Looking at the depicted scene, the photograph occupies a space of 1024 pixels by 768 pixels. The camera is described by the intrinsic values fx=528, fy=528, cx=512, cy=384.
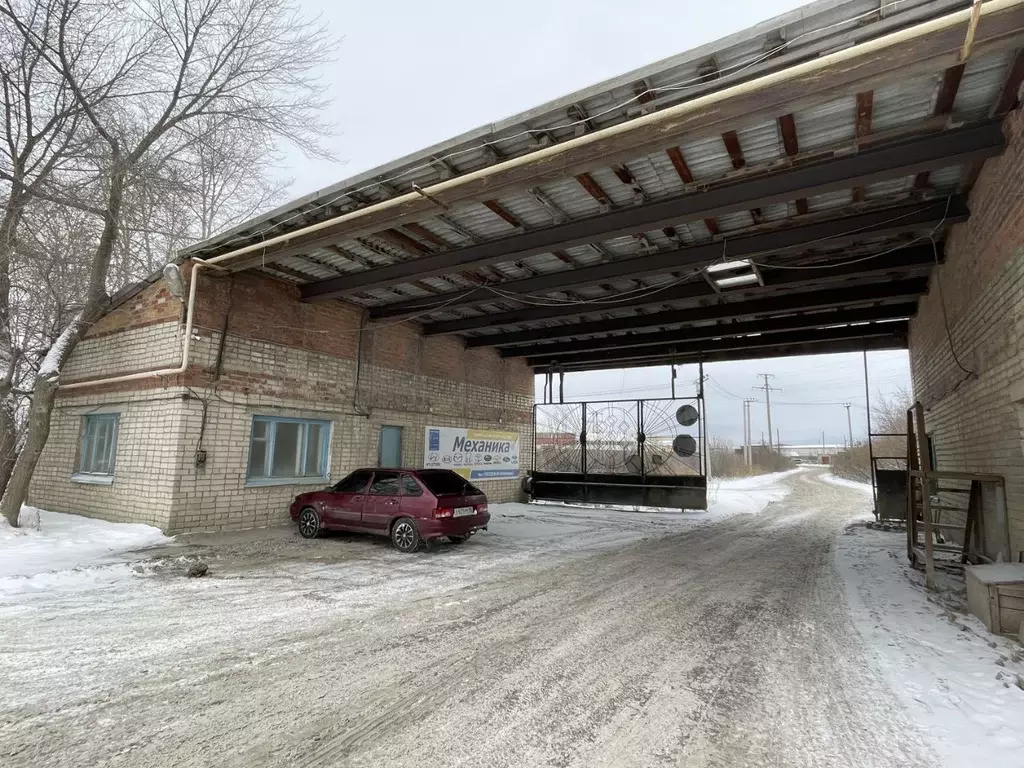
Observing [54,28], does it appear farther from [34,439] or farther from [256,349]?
[34,439]

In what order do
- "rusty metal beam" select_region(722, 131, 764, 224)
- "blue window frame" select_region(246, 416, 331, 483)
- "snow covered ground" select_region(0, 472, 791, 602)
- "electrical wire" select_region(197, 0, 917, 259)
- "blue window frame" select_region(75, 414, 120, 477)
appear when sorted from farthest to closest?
"blue window frame" select_region(246, 416, 331, 483) → "blue window frame" select_region(75, 414, 120, 477) → "snow covered ground" select_region(0, 472, 791, 602) → "rusty metal beam" select_region(722, 131, 764, 224) → "electrical wire" select_region(197, 0, 917, 259)

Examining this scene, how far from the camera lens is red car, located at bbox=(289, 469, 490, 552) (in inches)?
334

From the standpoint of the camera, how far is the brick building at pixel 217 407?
30.3ft

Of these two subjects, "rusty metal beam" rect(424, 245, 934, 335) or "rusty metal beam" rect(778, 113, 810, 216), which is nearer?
"rusty metal beam" rect(778, 113, 810, 216)

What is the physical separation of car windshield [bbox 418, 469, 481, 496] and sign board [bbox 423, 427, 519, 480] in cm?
440

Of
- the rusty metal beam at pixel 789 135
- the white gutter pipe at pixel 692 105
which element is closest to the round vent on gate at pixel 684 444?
the rusty metal beam at pixel 789 135

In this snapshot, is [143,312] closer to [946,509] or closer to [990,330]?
[990,330]

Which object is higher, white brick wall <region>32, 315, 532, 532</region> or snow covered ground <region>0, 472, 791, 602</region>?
white brick wall <region>32, 315, 532, 532</region>

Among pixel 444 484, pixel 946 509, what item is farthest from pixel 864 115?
pixel 444 484

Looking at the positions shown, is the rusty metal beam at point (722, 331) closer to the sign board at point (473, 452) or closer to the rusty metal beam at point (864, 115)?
the sign board at point (473, 452)

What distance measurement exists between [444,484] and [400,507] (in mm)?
814

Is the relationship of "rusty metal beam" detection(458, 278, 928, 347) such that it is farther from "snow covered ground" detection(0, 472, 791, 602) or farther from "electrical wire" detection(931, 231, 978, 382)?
"snow covered ground" detection(0, 472, 791, 602)

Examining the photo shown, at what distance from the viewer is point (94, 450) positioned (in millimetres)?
10484

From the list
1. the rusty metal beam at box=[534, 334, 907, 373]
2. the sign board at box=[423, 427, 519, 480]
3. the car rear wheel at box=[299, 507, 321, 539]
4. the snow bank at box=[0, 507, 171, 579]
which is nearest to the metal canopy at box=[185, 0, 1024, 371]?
the rusty metal beam at box=[534, 334, 907, 373]
